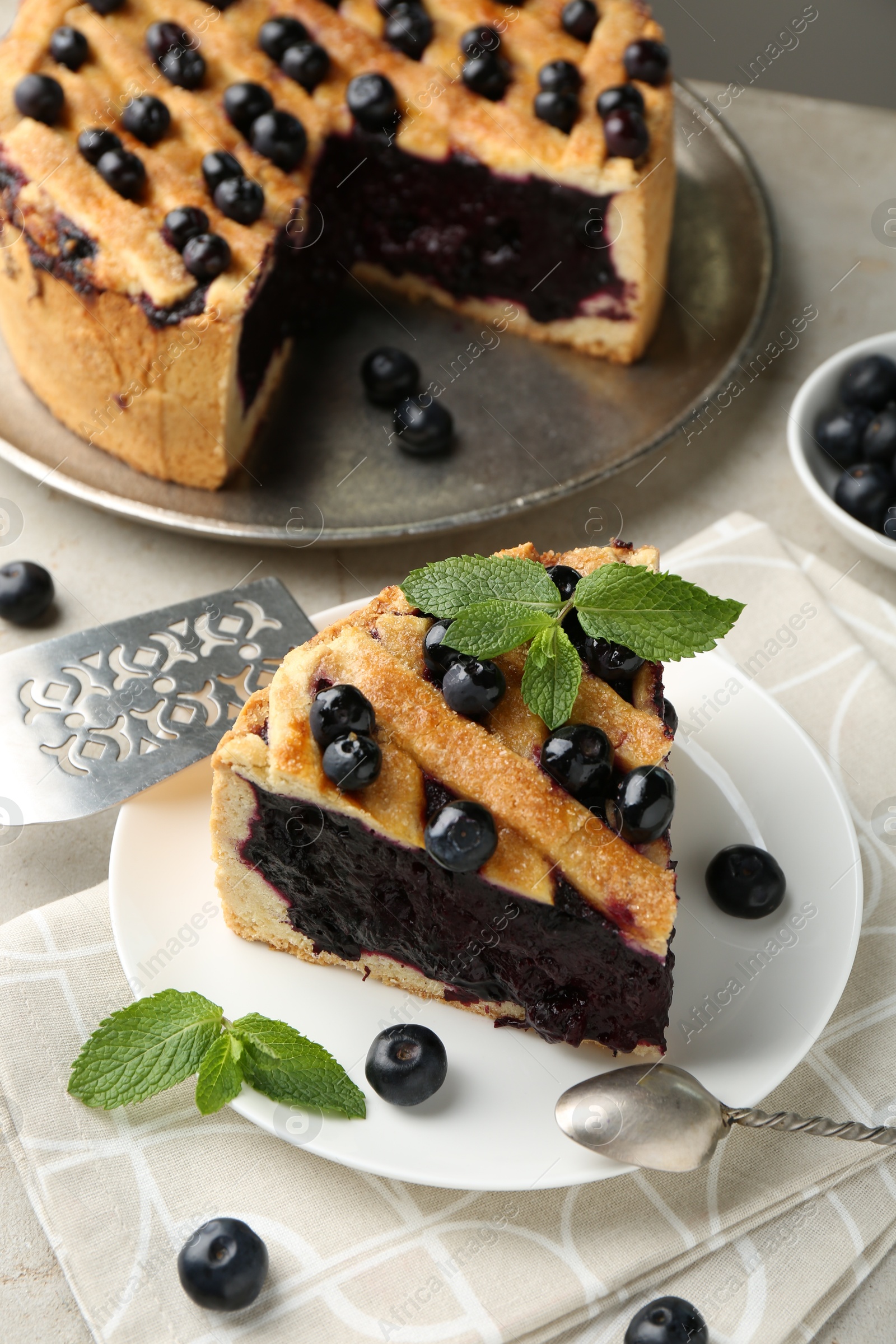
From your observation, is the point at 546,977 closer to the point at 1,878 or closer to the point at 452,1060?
the point at 452,1060

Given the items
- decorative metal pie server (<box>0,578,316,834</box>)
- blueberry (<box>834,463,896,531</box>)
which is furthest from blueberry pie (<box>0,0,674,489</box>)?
blueberry (<box>834,463,896,531</box>)

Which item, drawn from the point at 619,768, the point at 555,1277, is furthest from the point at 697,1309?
the point at 619,768

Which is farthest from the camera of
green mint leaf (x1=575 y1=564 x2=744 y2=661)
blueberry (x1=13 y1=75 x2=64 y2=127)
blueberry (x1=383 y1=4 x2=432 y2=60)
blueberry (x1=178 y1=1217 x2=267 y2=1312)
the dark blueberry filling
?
blueberry (x1=383 y1=4 x2=432 y2=60)

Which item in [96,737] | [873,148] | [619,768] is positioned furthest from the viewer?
[873,148]

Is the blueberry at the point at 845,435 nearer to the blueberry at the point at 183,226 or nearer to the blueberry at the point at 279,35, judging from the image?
the blueberry at the point at 183,226

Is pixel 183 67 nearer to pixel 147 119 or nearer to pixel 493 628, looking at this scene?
pixel 147 119

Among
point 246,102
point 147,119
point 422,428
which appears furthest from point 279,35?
point 422,428

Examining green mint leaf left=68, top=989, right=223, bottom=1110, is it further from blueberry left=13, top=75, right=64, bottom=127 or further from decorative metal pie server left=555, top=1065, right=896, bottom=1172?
blueberry left=13, top=75, right=64, bottom=127

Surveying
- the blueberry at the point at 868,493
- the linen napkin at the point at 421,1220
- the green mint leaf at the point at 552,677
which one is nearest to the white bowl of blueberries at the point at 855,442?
the blueberry at the point at 868,493
